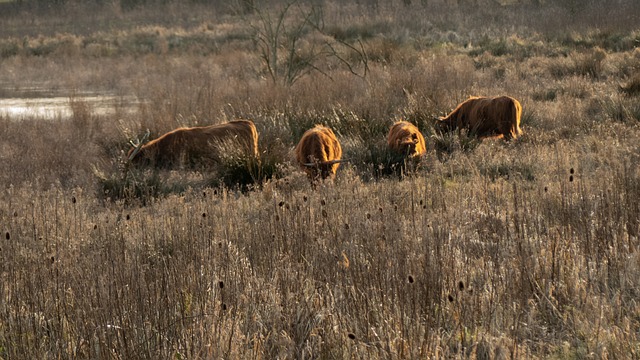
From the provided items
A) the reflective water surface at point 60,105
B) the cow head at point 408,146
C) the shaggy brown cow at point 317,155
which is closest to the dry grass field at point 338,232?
the shaggy brown cow at point 317,155

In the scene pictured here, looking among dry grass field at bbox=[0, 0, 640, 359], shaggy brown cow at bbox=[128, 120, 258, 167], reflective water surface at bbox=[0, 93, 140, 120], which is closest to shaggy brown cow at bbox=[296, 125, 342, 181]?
dry grass field at bbox=[0, 0, 640, 359]

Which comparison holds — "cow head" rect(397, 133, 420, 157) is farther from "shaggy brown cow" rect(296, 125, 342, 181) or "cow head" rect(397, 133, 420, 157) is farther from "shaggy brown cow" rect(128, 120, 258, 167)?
"shaggy brown cow" rect(128, 120, 258, 167)

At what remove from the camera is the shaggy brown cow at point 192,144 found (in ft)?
37.3

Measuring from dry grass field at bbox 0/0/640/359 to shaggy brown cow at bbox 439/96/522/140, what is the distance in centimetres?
29

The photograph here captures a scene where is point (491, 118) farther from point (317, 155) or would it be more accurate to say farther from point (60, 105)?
point (60, 105)

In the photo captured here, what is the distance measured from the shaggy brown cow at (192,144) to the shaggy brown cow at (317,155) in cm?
162

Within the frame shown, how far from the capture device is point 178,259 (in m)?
5.52

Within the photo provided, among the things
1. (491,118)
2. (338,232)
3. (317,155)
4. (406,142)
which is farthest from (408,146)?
(338,232)

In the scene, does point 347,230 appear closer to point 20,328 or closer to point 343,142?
point 20,328

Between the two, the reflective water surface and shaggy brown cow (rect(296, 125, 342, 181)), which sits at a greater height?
shaggy brown cow (rect(296, 125, 342, 181))

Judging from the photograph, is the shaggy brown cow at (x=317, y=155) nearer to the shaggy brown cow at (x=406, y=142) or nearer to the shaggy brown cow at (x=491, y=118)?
the shaggy brown cow at (x=406, y=142)

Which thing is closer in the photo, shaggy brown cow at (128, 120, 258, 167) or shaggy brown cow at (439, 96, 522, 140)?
shaggy brown cow at (128, 120, 258, 167)

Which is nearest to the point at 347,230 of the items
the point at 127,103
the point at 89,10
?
the point at 127,103

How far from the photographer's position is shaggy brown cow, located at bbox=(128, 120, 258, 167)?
37.3ft
